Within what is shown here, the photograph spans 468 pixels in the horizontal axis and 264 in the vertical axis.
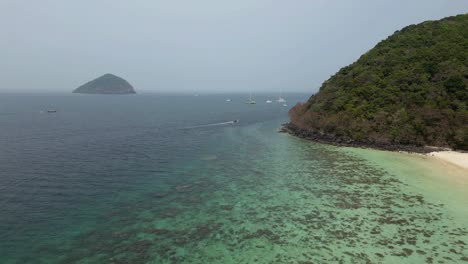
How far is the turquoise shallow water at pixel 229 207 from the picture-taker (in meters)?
23.9

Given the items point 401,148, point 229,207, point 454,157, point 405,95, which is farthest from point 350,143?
point 229,207

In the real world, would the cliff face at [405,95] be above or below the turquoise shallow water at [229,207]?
above

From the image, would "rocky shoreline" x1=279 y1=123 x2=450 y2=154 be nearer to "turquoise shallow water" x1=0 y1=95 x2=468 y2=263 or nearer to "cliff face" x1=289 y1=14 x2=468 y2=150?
"cliff face" x1=289 y1=14 x2=468 y2=150

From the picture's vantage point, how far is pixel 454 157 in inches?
2186

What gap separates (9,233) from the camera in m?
26.6

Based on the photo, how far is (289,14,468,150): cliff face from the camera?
215 feet

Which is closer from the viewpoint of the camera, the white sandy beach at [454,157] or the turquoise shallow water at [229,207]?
the turquoise shallow water at [229,207]

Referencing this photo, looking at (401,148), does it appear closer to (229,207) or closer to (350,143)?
(350,143)

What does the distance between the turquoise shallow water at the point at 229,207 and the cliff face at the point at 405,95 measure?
38.4 feet

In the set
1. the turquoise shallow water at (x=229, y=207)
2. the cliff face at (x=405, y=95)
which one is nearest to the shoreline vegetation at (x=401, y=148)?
the cliff face at (x=405, y=95)

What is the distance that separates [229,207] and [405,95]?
64146 millimetres

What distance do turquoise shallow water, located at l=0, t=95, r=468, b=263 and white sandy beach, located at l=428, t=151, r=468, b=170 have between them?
5.05 metres

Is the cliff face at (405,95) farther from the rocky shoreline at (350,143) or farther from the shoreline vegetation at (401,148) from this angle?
the shoreline vegetation at (401,148)

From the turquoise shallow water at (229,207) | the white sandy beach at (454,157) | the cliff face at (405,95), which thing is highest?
the cliff face at (405,95)
